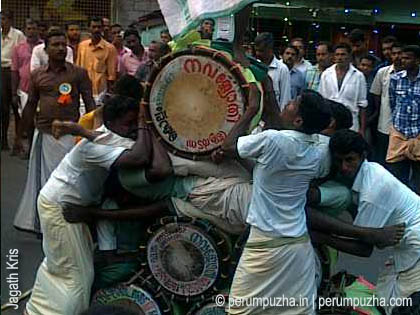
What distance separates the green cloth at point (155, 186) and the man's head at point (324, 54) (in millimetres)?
2545

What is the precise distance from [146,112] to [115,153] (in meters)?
0.24

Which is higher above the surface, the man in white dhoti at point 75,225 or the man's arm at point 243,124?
the man's arm at point 243,124

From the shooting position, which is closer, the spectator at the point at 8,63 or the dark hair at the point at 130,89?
the dark hair at the point at 130,89

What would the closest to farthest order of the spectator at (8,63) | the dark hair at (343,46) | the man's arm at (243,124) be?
the man's arm at (243,124) < the dark hair at (343,46) < the spectator at (8,63)

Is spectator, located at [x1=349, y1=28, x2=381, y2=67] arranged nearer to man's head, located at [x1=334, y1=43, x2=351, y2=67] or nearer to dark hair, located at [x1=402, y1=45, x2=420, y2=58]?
man's head, located at [x1=334, y1=43, x2=351, y2=67]

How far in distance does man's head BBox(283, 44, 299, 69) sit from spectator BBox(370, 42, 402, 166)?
58 centimetres

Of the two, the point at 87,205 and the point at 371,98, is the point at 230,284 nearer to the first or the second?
the point at 87,205

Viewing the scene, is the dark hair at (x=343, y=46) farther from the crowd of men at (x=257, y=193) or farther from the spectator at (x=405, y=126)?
the crowd of men at (x=257, y=193)

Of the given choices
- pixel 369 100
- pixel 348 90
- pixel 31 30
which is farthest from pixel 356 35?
pixel 31 30

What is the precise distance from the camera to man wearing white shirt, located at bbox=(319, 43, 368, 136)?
5.34 meters

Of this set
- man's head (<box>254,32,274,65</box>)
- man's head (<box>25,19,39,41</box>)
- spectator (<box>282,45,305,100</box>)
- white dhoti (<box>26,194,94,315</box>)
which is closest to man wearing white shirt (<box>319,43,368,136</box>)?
spectator (<box>282,45,305,100</box>)

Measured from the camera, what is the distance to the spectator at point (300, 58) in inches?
238

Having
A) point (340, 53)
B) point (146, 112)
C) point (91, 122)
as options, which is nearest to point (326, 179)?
point (146, 112)

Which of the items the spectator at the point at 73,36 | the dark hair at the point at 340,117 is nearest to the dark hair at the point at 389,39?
the spectator at the point at 73,36
